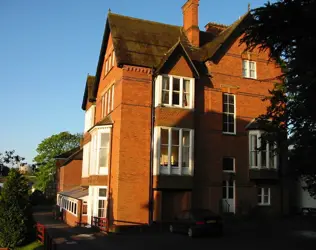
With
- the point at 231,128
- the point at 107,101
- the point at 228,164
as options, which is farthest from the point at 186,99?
the point at 107,101

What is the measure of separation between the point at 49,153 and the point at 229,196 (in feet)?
201

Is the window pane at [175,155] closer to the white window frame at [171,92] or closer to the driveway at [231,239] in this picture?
the white window frame at [171,92]

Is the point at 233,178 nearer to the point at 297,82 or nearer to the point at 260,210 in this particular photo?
the point at 260,210

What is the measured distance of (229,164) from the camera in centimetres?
2609

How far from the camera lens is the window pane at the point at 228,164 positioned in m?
25.9

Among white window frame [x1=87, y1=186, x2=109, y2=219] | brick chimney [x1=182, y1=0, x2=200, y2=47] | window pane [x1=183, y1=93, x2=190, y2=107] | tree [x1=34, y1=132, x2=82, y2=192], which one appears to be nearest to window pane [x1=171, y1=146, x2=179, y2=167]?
window pane [x1=183, y1=93, x2=190, y2=107]

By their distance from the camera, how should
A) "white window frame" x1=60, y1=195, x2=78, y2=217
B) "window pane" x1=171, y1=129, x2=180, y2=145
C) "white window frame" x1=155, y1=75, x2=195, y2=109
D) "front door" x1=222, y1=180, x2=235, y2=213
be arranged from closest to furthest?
"white window frame" x1=155, y1=75, x2=195, y2=109 → "window pane" x1=171, y1=129, x2=180, y2=145 → "front door" x1=222, y1=180, x2=235, y2=213 → "white window frame" x1=60, y1=195, x2=78, y2=217

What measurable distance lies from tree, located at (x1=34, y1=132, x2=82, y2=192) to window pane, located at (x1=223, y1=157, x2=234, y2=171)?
57832 millimetres

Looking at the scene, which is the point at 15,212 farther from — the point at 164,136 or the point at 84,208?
the point at 84,208

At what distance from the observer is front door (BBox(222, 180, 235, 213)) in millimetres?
25266

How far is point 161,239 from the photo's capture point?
19062 millimetres

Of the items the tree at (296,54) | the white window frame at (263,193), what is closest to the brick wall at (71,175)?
the white window frame at (263,193)

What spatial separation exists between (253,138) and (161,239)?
11002 mm

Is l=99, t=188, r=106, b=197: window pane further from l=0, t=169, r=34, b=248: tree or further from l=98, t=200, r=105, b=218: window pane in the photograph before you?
l=0, t=169, r=34, b=248: tree
